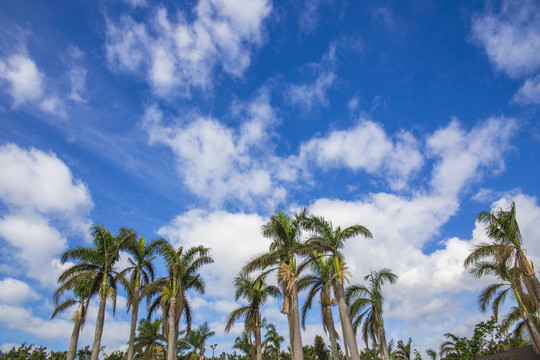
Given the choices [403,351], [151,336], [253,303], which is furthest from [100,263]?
[403,351]

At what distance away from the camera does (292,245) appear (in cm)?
2092

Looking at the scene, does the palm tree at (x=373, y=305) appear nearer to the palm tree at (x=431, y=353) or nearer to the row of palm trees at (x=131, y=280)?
the row of palm trees at (x=131, y=280)

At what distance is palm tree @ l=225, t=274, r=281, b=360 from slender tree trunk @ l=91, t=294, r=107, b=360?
8813 mm

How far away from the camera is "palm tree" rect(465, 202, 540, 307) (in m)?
18.0

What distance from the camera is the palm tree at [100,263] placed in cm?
2177

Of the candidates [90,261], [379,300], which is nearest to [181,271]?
[90,261]

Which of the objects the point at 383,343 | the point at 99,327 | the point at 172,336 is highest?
the point at 99,327

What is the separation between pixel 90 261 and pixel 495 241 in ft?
81.5

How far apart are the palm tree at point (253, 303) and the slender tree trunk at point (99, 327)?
8.81 metres

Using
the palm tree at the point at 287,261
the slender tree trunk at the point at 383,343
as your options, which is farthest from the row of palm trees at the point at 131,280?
the slender tree trunk at the point at 383,343

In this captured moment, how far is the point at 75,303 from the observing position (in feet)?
74.8

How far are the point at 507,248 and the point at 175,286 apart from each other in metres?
20.4

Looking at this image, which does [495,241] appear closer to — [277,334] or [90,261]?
[90,261]

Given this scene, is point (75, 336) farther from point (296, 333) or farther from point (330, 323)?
point (330, 323)
